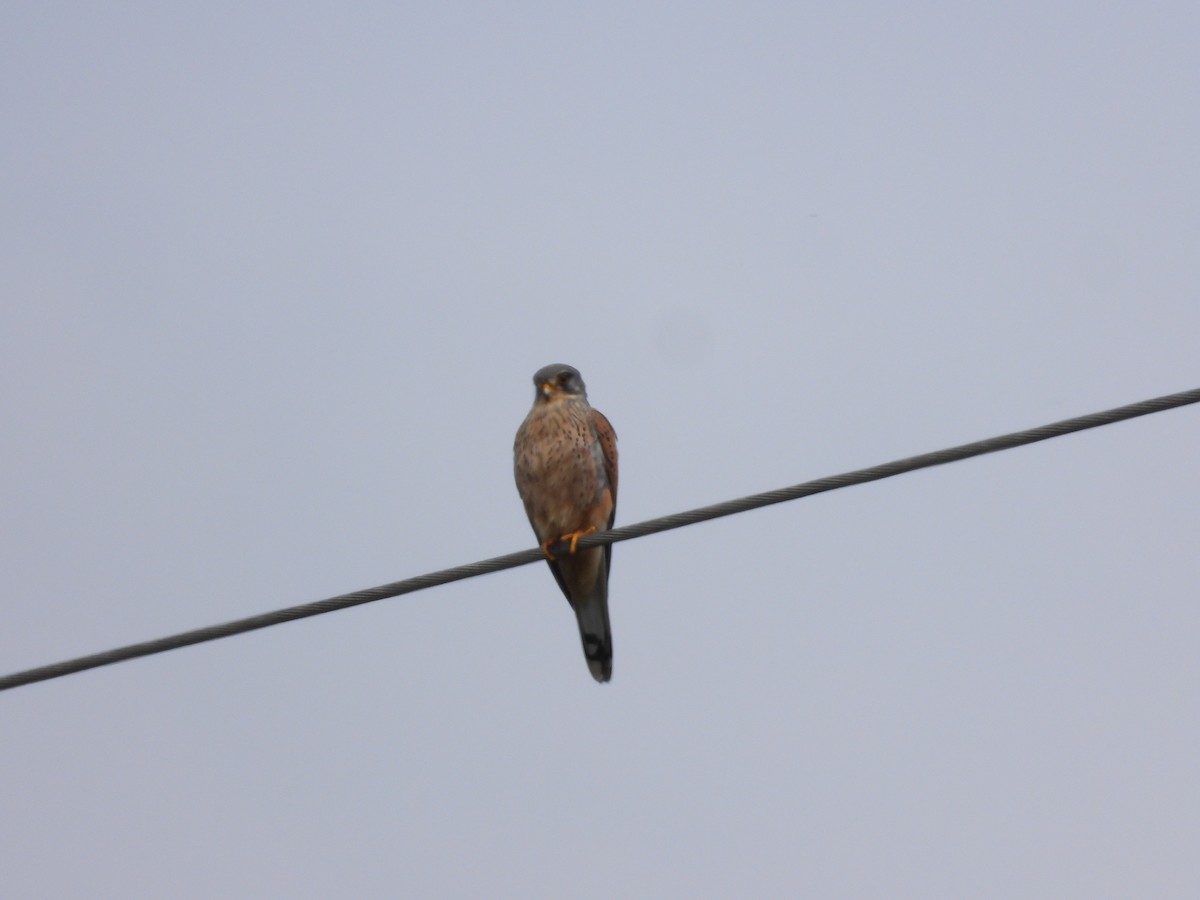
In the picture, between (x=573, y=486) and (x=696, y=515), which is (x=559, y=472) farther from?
(x=696, y=515)

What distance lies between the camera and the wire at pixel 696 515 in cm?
369

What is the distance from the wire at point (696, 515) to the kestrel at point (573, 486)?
6.27 feet

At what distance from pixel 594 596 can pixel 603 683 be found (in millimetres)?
360

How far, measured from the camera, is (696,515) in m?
4.02

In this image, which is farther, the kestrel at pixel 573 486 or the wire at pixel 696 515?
the kestrel at pixel 573 486

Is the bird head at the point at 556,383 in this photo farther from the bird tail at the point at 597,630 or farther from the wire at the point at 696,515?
the wire at the point at 696,515

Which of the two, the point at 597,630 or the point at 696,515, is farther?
the point at 597,630

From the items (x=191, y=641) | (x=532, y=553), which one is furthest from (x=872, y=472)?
(x=191, y=641)

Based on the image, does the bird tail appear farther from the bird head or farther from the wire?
the wire

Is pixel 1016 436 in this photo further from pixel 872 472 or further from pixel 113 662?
pixel 113 662

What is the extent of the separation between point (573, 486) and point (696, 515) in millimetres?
2033

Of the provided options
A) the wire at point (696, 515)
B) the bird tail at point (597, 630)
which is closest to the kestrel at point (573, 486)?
the bird tail at point (597, 630)

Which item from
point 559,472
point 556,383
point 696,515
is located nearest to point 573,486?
point 559,472

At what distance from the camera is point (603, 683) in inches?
247
